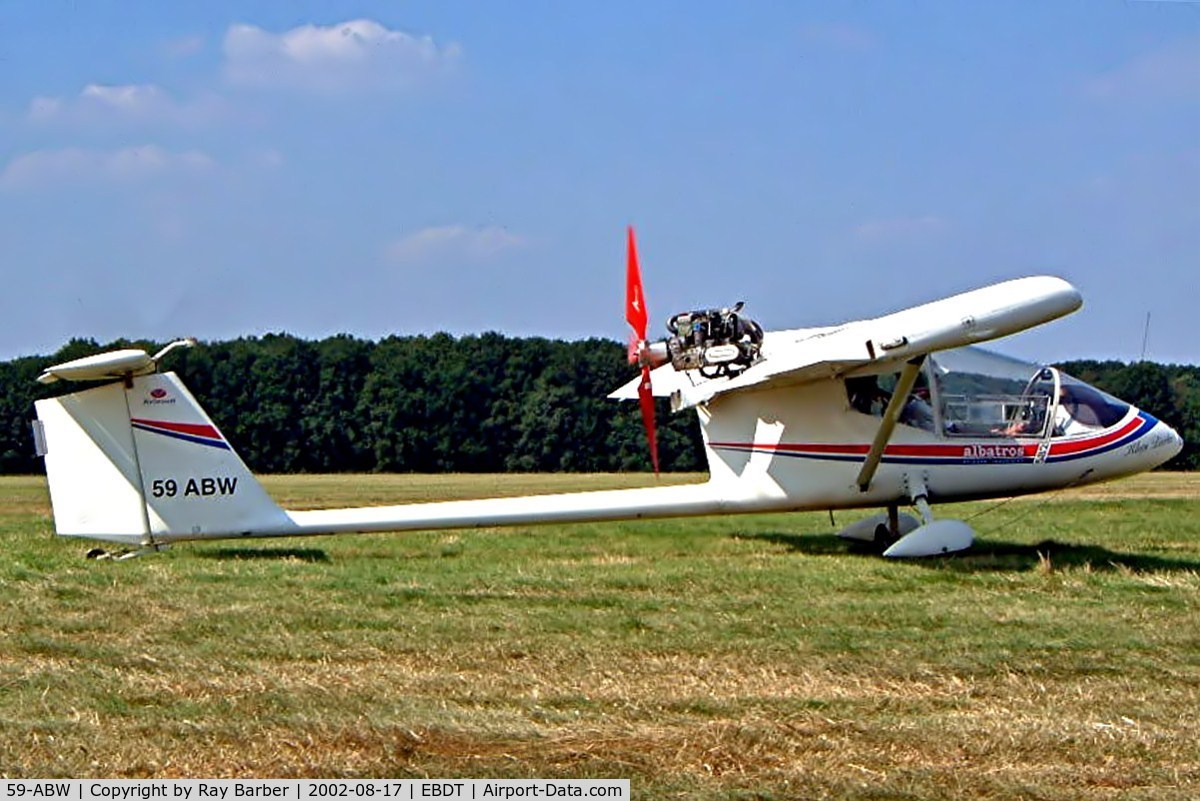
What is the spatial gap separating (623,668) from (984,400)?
7738 mm

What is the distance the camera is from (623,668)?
8320 millimetres

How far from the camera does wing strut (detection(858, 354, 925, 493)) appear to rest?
45.0ft

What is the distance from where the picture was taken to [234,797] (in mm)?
5531

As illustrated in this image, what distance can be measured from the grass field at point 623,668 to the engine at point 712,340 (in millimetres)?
1904

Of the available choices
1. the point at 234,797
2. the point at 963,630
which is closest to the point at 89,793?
the point at 234,797

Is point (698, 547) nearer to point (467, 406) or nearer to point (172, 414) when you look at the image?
point (172, 414)

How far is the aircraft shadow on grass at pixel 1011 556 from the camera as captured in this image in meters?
13.4

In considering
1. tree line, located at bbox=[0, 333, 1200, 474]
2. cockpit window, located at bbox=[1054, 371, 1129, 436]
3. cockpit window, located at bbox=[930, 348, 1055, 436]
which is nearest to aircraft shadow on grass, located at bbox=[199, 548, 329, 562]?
cockpit window, located at bbox=[930, 348, 1055, 436]

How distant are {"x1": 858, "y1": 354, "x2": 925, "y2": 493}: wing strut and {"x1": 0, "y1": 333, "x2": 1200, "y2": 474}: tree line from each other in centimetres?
3922

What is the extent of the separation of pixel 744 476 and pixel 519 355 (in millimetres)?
50102

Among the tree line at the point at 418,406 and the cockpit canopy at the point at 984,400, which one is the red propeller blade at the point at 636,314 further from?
the tree line at the point at 418,406
